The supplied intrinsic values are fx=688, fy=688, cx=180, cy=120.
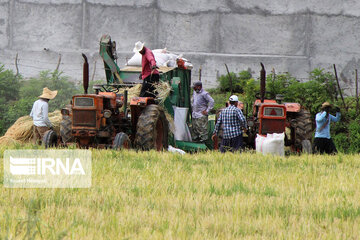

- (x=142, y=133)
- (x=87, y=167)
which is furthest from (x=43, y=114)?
(x=87, y=167)

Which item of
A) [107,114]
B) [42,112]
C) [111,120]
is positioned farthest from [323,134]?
[42,112]

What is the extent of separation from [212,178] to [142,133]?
4317 millimetres

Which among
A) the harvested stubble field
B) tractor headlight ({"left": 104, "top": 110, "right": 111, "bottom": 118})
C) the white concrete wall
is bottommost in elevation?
the harvested stubble field

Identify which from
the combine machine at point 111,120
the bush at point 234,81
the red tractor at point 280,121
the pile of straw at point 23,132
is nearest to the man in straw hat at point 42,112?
the pile of straw at point 23,132

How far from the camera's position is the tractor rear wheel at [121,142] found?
1310cm

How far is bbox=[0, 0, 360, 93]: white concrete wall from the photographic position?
28.1 metres

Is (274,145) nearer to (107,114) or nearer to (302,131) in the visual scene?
(302,131)

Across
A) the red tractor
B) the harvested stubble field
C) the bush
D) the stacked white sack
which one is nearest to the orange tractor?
the stacked white sack

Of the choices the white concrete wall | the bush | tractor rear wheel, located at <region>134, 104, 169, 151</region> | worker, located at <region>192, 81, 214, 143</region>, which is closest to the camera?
tractor rear wheel, located at <region>134, 104, 169, 151</region>

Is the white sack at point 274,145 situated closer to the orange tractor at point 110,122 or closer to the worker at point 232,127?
the worker at point 232,127

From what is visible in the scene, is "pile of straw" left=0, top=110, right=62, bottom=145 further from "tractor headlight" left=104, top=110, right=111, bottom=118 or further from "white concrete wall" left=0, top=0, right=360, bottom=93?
"white concrete wall" left=0, top=0, right=360, bottom=93

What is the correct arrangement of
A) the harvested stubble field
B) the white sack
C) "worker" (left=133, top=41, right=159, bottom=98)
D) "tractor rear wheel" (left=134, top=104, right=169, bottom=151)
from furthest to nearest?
"worker" (left=133, top=41, right=159, bottom=98) → the white sack → "tractor rear wheel" (left=134, top=104, right=169, bottom=151) → the harvested stubble field

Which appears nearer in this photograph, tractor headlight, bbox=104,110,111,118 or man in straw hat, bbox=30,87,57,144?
tractor headlight, bbox=104,110,111,118

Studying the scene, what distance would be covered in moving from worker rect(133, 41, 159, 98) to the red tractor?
2295mm
